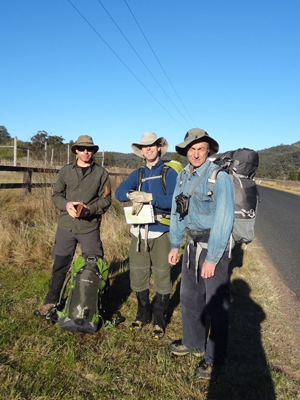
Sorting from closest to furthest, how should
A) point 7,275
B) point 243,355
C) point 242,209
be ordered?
point 242,209 → point 243,355 → point 7,275

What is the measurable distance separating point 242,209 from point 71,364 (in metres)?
1.96

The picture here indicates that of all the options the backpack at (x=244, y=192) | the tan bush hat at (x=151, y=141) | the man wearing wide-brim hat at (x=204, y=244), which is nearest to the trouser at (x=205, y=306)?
the man wearing wide-brim hat at (x=204, y=244)

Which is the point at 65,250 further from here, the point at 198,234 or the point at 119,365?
the point at 198,234

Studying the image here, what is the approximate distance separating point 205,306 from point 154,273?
0.71 meters

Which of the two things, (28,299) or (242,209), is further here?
(28,299)

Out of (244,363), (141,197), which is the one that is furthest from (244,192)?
(244,363)

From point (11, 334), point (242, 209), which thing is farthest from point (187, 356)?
point (11, 334)

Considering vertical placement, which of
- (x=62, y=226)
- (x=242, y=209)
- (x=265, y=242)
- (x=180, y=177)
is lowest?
(x=265, y=242)

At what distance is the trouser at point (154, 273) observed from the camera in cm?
336

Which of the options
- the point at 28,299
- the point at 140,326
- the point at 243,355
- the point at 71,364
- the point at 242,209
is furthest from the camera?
the point at 28,299

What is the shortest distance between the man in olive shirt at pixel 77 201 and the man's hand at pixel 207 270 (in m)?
1.36

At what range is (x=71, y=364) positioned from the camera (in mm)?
2598

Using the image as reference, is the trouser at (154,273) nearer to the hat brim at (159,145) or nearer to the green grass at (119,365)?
the green grass at (119,365)

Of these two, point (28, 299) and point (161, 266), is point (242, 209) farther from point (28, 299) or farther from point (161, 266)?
point (28, 299)
